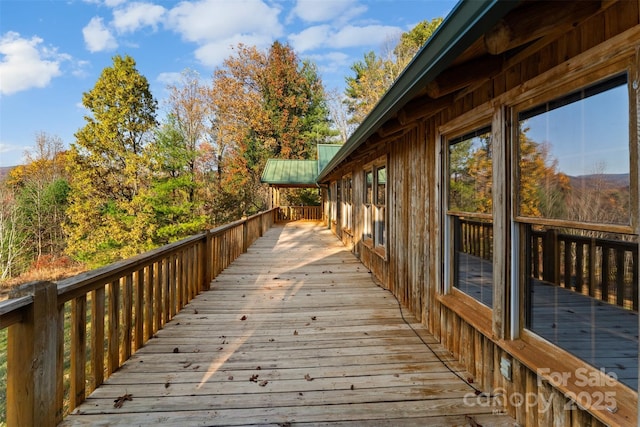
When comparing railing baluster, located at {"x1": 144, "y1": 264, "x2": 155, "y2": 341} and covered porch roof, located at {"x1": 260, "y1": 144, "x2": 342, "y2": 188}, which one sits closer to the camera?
railing baluster, located at {"x1": 144, "y1": 264, "x2": 155, "y2": 341}

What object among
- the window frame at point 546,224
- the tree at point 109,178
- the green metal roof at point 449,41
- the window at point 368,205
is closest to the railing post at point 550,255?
the window frame at point 546,224

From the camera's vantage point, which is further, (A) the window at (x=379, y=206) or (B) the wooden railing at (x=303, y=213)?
(B) the wooden railing at (x=303, y=213)

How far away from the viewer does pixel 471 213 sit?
254 centimetres

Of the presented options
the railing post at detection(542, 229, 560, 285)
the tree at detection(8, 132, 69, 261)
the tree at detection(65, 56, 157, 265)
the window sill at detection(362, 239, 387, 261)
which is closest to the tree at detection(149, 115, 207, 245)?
the tree at detection(65, 56, 157, 265)

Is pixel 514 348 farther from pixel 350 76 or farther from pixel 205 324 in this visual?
pixel 350 76

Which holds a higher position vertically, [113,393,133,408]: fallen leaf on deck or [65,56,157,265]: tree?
[65,56,157,265]: tree

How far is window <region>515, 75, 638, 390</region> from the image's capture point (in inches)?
54.9

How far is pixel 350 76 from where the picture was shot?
26.8 metres

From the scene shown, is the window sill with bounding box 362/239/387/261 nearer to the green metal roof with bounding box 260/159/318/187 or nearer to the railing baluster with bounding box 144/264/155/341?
the railing baluster with bounding box 144/264/155/341

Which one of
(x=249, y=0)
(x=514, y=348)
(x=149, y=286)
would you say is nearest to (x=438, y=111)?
(x=514, y=348)

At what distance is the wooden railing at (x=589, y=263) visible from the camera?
181 centimetres

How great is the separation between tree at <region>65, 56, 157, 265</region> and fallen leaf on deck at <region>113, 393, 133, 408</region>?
15.5 meters

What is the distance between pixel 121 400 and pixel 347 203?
7708mm

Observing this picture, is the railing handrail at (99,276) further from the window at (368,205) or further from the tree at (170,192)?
the tree at (170,192)
